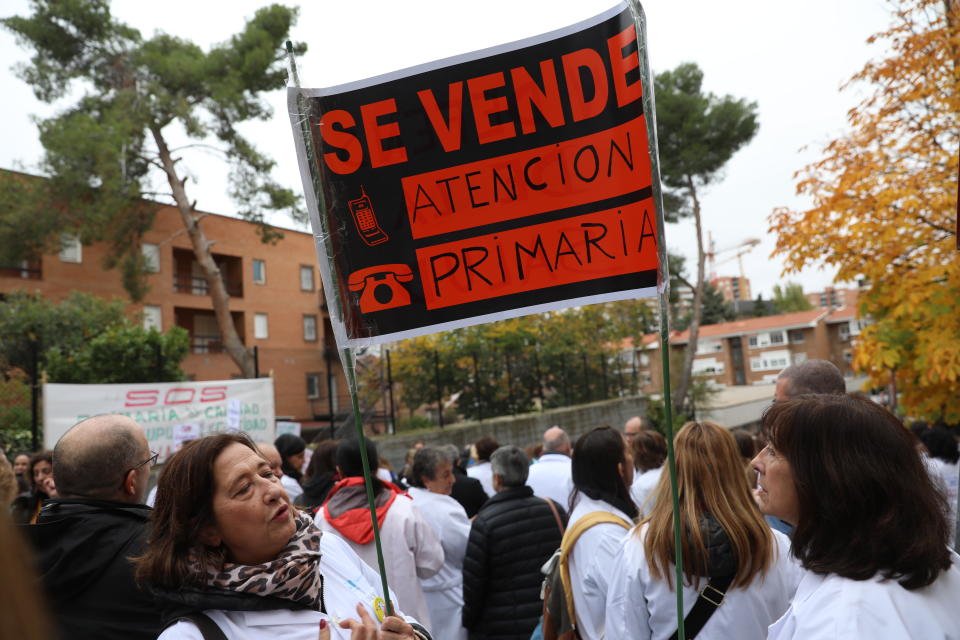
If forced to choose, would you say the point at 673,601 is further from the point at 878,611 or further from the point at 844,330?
the point at 844,330

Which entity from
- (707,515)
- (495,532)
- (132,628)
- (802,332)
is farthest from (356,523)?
(802,332)

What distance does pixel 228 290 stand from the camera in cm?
3562

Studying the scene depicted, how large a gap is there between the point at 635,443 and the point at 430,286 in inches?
148

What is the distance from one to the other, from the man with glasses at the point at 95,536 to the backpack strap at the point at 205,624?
0.86m

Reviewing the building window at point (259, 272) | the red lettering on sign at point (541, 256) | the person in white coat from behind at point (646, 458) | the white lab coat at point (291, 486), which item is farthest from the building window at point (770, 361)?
the red lettering on sign at point (541, 256)

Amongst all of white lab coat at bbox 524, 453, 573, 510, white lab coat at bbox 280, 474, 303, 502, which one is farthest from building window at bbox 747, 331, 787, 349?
white lab coat at bbox 280, 474, 303, 502

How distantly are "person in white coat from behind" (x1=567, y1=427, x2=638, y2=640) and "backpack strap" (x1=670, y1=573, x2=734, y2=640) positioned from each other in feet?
2.05

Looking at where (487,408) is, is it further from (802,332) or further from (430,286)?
(802,332)

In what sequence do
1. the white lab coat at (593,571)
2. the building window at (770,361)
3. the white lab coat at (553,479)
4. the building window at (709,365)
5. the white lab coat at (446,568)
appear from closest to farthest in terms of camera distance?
the white lab coat at (593,571) → the white lab coat at (446,568) → the white lab coat at (553,479) → the building window at (770,361) → the building window at (709,365)

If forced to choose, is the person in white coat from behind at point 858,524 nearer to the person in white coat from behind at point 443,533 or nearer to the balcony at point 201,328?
the person in white coat from behind at point 443,533

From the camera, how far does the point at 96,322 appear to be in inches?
943

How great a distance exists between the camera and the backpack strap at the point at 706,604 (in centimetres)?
312

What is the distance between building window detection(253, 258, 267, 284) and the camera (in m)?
36.8

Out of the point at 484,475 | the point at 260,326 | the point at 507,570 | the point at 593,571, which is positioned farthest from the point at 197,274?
the point at 593,571
